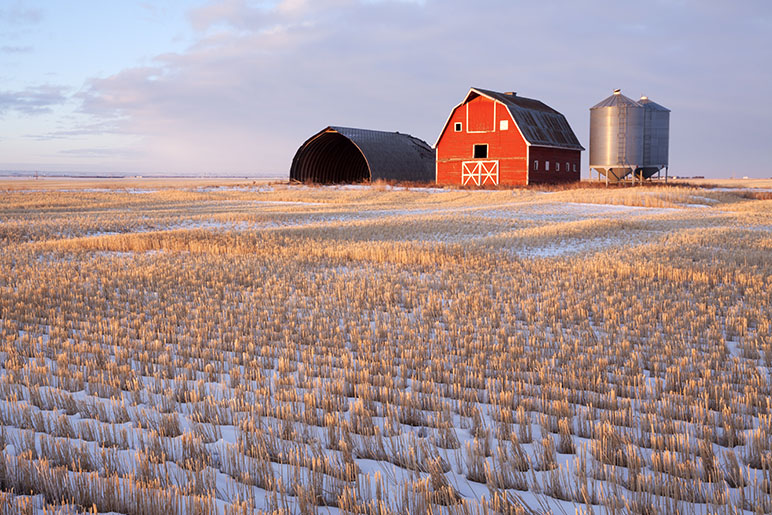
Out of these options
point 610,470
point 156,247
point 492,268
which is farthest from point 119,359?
point 156,247

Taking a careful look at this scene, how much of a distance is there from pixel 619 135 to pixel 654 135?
2.68m

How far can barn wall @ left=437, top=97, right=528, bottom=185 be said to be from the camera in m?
45.7

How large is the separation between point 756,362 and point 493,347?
9.49ft

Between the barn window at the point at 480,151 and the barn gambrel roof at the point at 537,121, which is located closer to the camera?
the barn gambrel roof at the point at 537,121

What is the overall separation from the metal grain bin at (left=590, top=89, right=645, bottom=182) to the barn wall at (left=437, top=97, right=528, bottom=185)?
6464 millimetres

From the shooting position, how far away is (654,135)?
151ft

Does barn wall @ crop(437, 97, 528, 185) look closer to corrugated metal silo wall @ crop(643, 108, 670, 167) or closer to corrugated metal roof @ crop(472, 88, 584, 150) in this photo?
corrugated metal roof @ crop(472, 88, 584, 150)

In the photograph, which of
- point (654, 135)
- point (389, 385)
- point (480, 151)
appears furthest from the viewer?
point (480, 151)

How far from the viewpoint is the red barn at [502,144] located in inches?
1797

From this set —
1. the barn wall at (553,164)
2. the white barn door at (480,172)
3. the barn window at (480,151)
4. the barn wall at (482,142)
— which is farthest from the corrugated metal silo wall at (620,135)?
the barn window at (480,151)

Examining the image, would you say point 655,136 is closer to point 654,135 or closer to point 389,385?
point 654,135

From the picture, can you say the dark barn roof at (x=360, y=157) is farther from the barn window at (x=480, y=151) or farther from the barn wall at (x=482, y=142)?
the barn window at (x=480, y=151)

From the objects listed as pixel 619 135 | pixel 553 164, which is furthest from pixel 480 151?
pixel 619 135

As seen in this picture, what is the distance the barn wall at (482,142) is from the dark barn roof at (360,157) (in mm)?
4818
